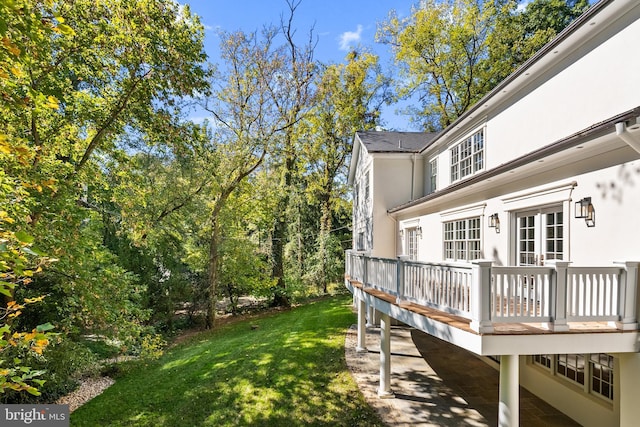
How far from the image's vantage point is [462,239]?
33.4 feet

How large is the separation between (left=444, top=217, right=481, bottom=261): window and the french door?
5.56ft

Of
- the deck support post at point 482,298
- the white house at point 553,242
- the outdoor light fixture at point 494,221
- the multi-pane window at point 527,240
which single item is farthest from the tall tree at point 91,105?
the multi-pane window at point 527,240

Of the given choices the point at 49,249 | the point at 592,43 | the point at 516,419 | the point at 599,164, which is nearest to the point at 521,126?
the point at 592,43

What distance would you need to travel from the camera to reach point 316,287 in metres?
25.5

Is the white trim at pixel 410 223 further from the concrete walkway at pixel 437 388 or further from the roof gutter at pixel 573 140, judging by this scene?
the roof gutter at pixel 573 140

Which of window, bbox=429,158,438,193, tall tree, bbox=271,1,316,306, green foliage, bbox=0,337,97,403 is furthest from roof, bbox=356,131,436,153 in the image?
green foliage, bbox=0,337,97,403

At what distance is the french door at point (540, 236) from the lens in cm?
647

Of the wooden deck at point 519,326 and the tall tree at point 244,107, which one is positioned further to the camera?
the tall tree at point 244,107

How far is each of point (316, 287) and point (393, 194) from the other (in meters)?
12.8

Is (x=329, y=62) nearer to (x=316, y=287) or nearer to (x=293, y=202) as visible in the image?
(x=293, y=202)

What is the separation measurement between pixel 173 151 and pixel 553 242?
37.8 ft

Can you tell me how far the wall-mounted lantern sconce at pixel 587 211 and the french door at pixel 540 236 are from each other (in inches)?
18.6

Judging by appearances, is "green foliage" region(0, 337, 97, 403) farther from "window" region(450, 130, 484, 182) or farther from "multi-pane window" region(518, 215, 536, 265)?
"window" region(450, 130, 484, 182)

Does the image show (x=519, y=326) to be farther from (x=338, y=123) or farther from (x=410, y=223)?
(x=338, y=123)
